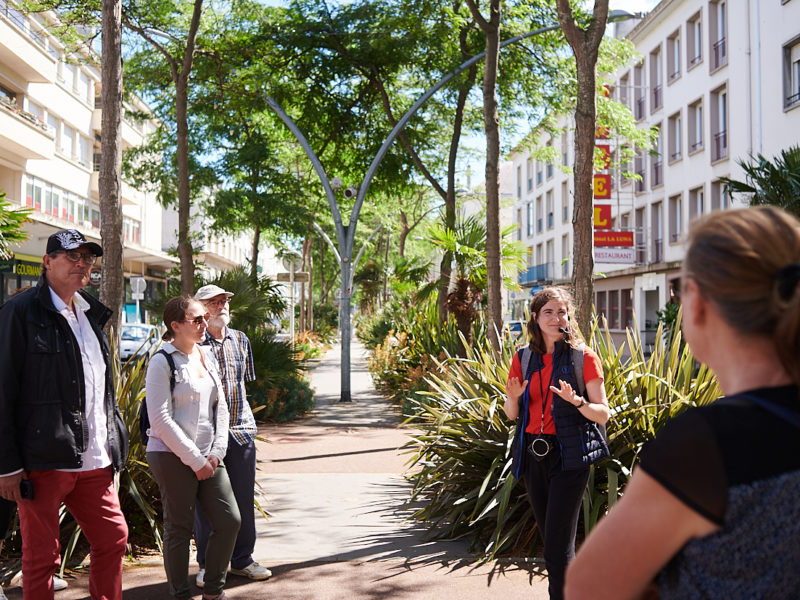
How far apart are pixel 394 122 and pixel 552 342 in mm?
14996

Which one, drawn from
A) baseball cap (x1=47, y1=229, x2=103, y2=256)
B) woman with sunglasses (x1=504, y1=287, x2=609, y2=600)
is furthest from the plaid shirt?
woman with sunglasses (x1=504, y1=287, x2=609, y2=600)

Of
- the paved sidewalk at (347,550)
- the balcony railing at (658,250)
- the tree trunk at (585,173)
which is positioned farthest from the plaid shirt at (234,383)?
the balcony railing at (658,250)

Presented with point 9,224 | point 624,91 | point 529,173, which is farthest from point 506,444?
point 529,173

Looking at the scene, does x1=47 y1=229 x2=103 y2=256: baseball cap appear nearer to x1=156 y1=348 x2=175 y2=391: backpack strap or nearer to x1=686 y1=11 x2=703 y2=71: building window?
x1=156 y1=348 x2=175 y2=391: backpack strap

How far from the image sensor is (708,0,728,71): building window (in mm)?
29375

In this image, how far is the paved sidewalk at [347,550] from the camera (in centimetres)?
512

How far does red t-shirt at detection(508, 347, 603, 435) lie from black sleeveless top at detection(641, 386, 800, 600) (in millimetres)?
2777

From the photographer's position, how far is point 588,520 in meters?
5.46

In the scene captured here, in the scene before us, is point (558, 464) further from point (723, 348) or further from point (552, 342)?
point (723, 348)

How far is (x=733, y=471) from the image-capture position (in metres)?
1.40

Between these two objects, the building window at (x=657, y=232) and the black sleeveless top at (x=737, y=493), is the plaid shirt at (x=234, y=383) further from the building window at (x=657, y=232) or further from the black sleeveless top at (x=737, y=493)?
the building window at (x=657, y=232)

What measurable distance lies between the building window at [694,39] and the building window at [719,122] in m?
1.88

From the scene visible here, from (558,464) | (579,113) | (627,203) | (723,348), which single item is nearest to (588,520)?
(558,464)

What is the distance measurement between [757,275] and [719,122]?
3117 cm
